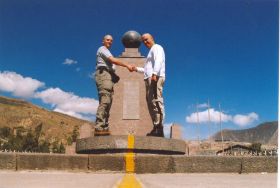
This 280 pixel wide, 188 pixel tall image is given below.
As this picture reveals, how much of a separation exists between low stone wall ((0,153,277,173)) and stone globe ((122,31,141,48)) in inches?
243

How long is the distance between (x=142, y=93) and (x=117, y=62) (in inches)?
166

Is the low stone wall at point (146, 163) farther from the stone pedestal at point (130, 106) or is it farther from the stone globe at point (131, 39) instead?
the stone globe at point (131, 39)

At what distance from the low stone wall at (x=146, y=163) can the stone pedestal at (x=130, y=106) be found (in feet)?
16.4

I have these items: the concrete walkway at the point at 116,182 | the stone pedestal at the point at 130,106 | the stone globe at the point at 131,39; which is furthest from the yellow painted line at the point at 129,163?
the stone globe at the point at 131,39

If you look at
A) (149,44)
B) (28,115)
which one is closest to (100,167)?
(149,44)

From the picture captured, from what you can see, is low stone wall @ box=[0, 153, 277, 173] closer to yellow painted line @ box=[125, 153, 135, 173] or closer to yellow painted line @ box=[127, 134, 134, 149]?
yellow painted line @ box=[125, 153, 135, 173]

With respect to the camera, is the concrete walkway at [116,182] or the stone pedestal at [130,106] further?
the stone pedestal at [130,106]

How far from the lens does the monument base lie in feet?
27.2

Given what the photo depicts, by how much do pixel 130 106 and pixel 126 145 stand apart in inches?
191

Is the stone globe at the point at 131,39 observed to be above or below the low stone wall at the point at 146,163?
above

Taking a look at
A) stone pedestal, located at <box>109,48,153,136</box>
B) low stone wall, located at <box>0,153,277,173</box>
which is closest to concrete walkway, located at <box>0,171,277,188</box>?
low stone wall, located at <box>0,153,277,173</box>

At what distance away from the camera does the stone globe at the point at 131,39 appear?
512 inches

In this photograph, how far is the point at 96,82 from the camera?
948 centimetres

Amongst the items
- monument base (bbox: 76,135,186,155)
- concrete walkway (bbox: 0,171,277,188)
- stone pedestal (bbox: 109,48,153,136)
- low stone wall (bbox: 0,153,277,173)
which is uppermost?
stone pedestal (bbox: 109,48,153,136)
